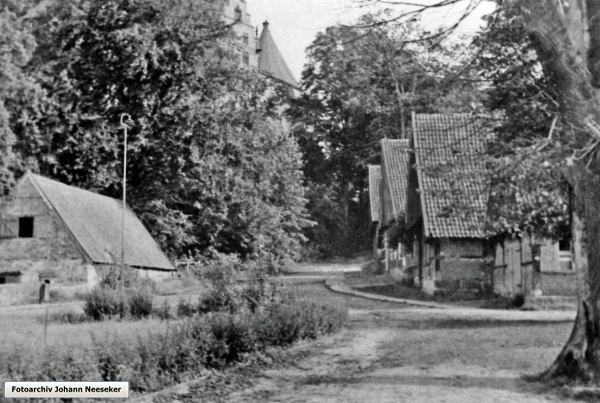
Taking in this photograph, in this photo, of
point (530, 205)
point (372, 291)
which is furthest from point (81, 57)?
point (530, 205)

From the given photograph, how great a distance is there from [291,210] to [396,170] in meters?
7.54

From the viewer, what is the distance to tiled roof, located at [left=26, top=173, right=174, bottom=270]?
3167cm

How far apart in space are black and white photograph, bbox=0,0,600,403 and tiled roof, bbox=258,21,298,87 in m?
39.7

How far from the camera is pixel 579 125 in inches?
455

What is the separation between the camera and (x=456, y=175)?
1348 cm

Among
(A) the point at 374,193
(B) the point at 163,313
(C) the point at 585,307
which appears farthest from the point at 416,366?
(A) the point at 374,193

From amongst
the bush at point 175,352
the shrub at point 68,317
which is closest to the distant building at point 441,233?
the shrub at point 68,317

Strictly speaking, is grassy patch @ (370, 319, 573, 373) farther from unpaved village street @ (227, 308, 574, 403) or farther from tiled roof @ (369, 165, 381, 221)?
tiled roof @ (369, 165, 381, 221)

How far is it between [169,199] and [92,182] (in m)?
3.94

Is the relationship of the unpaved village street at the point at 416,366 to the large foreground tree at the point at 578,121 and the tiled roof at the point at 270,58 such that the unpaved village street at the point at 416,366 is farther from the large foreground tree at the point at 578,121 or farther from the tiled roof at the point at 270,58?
the tiled roof at the point at 270,58

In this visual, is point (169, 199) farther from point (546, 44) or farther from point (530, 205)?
point (546, 44)

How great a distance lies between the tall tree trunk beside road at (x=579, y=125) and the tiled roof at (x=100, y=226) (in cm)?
2217

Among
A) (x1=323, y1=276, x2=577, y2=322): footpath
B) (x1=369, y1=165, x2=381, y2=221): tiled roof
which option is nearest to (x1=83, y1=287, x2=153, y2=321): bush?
(x1=323, y1=276, x2=577, y2=322): footpath

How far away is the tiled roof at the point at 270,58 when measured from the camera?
105 m
